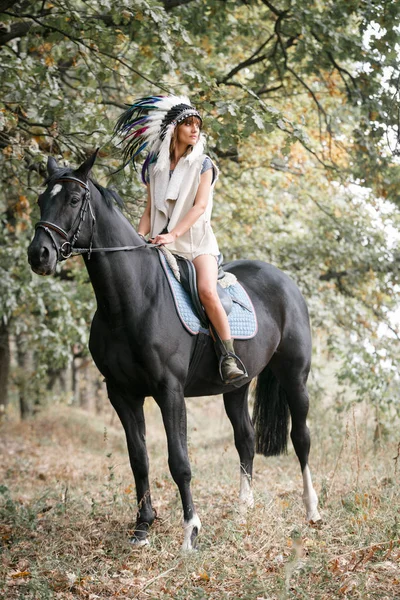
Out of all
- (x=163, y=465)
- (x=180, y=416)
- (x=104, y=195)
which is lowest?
(x=163, y=465)

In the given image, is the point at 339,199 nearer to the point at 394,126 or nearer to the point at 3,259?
the point at 394,126

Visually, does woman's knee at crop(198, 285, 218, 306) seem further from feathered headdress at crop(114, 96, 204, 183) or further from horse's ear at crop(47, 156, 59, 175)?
horse's ear at crop(47, 156, 59, 175)

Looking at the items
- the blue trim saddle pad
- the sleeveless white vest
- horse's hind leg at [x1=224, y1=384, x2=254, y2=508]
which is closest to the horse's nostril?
the blue trim saddle pad

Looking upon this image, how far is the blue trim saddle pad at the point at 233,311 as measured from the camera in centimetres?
453

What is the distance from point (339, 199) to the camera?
40.9 ft

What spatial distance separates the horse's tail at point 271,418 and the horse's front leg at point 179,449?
67.8 inches

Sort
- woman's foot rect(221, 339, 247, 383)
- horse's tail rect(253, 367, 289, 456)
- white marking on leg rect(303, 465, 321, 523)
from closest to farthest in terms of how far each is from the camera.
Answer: woman's foot rect(221, 339, 247, 383) < white marking on leg rect(303, 465, 321, 523) < horse's tail rect(253, 367, 289, 456)

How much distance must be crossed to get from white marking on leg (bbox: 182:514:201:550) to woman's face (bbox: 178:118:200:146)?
9.16 feet

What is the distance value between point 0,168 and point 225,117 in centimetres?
273

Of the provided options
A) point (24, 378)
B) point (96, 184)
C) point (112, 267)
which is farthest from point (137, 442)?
point (24, 378)

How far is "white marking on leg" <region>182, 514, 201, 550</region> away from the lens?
435 centimetres

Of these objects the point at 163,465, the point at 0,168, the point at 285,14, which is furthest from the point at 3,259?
the point at 285,14

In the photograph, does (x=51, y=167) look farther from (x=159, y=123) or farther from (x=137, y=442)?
(x=137, y=442)

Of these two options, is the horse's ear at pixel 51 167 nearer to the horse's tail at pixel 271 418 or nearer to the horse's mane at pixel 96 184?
the horse's mane at pixel 96 184
